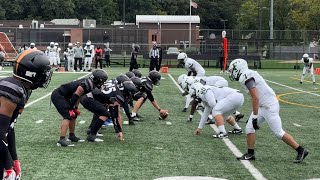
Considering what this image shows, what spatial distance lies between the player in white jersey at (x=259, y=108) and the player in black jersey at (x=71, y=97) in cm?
244

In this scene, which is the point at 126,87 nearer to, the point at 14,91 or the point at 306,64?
the point at 14,91

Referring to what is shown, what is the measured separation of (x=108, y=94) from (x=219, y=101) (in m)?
2.15

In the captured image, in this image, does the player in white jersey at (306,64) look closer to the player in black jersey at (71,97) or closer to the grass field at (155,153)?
the grass field at (155,153)

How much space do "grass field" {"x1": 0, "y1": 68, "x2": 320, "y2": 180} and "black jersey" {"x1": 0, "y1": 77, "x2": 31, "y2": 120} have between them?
351cm

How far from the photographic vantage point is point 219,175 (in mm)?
8273

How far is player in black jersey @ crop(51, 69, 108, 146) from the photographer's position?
10469 mm

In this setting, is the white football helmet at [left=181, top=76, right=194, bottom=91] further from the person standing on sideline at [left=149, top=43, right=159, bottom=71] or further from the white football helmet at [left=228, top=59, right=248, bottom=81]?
the person standing on sideline at [left=149, top=43, right=159, bottom=71]

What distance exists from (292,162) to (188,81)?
4.62 metres

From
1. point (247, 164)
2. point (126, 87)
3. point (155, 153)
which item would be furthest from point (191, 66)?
point (247, 164)

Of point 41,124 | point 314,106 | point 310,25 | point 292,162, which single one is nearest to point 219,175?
point 292,162

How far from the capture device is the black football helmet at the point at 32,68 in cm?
468

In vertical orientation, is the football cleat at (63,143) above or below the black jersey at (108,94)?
below

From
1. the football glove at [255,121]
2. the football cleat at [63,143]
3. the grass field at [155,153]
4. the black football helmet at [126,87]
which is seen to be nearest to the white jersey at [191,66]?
the grass field at [155,153]

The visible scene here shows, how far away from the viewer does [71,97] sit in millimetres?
10977
